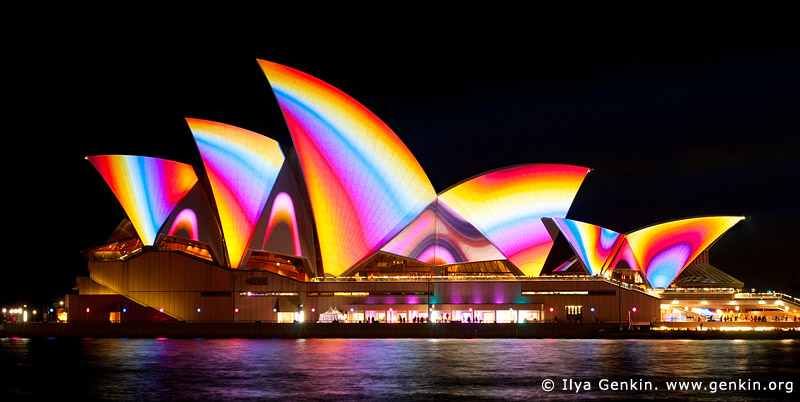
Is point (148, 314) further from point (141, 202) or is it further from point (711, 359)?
point (711, 359)

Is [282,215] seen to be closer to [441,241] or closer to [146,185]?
[146,185]

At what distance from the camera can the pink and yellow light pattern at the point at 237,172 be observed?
5506 centimetres

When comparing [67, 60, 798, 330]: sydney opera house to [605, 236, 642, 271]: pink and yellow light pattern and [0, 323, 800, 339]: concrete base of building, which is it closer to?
[605, 236, 642, 271]: pink and yellow light pattern

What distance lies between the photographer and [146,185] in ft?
192

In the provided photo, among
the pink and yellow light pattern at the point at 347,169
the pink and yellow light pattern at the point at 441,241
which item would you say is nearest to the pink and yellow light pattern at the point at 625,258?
the pink and yellow light pattern at the point at 441,241

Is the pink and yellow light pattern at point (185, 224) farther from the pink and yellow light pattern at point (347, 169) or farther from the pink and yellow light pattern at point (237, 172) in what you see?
the pink and yellow light pattern at point (347, 169)

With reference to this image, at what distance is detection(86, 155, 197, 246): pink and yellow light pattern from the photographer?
58.0 meters

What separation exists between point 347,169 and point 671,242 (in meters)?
22.8

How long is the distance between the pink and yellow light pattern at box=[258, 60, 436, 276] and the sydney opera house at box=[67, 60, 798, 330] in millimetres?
128

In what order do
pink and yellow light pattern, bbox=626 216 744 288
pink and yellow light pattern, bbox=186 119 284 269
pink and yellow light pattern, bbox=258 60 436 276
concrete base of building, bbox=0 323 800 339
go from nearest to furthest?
1. pink and yellow light pattern, bbox=258 60 436 276
2. pink and yellow light pattern, bbox=186 119 284 269
3. concrete base of building, bbox=0 323 800 339
4. pink and yellow light pattern, bbox=626 216 744 288

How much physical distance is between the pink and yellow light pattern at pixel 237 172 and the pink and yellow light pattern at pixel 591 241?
18.0 metres

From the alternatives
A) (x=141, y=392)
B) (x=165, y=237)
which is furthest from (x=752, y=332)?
(x=141, y=392)

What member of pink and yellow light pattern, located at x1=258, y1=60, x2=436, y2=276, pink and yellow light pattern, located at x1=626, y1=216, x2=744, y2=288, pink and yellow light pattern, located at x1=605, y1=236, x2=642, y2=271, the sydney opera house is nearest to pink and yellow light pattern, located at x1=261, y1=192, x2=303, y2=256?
the sydney opera house

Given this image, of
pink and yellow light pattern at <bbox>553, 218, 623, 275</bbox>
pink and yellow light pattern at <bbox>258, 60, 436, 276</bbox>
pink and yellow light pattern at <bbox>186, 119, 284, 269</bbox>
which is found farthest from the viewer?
pink and yellow light pattern at <bbox>553, 218, 623, 275</bbox>
